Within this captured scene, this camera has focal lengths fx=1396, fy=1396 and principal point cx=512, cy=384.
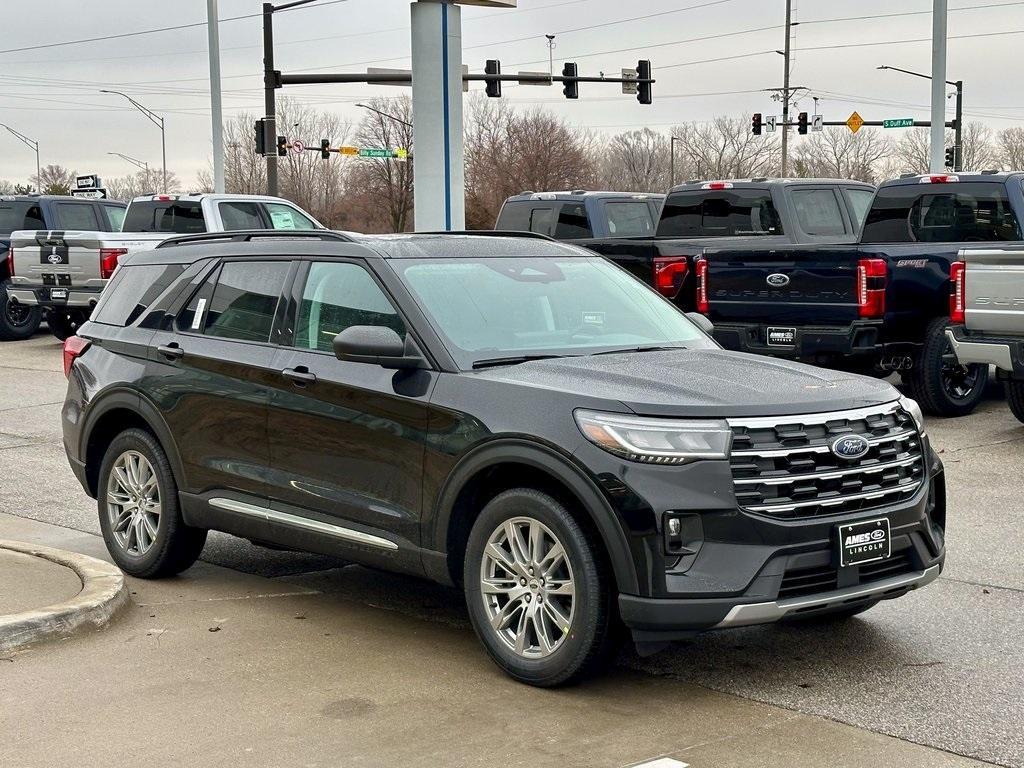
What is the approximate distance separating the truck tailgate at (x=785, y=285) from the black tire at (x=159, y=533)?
7.14m

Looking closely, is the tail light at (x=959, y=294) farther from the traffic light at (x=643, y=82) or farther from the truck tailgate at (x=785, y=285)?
the traffic light at (x=643, y=82)

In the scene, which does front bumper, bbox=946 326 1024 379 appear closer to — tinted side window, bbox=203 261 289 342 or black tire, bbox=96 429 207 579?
tinted side window, bbox=203 261 289 342

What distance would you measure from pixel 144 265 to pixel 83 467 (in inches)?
46.1

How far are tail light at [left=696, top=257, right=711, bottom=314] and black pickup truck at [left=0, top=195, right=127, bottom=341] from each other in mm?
13445

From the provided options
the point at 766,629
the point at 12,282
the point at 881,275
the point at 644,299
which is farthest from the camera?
the point at 12,282

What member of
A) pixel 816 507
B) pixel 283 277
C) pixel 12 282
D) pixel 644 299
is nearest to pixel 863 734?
pixel 816 507

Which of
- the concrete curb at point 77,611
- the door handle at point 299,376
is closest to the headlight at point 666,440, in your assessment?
the door handle at point 299,376

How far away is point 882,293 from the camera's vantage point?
12.5 m

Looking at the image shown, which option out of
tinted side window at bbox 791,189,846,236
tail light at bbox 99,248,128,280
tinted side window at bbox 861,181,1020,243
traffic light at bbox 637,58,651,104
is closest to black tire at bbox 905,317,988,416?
tinted side window at bbox 861,181,1020,243

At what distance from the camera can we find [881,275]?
1248 cm

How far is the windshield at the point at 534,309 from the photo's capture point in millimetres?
6020

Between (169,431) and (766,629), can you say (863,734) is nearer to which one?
(766,629)

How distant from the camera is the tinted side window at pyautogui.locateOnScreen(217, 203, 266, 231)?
66.7 ft

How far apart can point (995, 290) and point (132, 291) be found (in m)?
6.75
